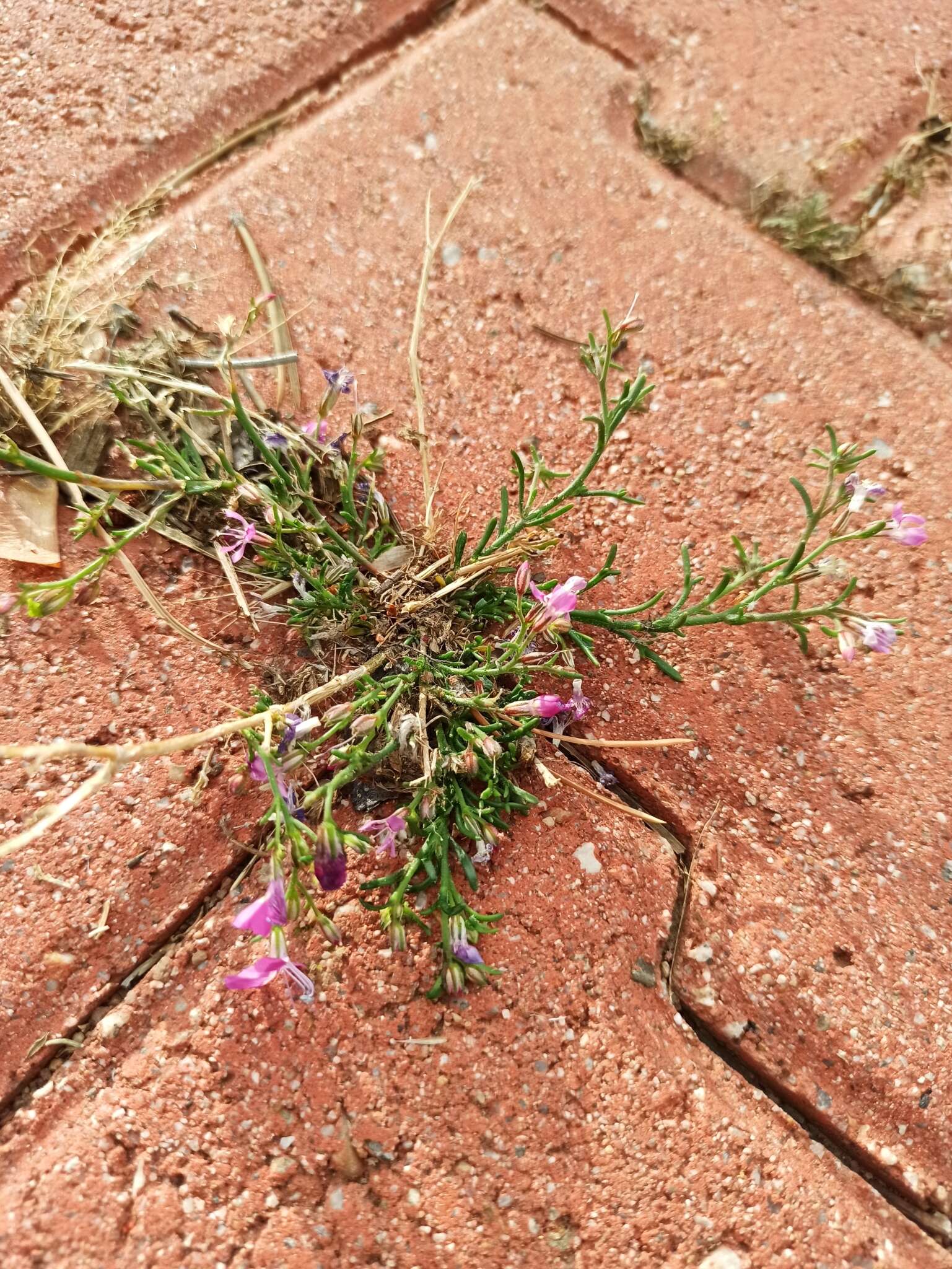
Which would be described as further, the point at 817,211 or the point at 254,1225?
the point at 817,211

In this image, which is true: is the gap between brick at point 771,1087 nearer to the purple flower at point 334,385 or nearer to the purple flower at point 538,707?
the purple flower at point 538,707

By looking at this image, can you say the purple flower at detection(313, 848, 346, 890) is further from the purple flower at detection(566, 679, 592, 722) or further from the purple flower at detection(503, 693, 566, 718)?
the purple flower at detection(566, 679, 592, 722)

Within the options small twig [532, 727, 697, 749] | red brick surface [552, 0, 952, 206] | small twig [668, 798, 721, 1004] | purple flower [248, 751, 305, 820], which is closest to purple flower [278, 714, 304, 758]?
purple flower [248, 751, 305, 820]

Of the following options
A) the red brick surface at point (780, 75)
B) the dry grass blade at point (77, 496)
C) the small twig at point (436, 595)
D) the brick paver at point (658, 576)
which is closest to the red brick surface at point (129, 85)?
the brick paver at point (658, 576)

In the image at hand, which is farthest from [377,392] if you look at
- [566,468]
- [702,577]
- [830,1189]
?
[830,1189]

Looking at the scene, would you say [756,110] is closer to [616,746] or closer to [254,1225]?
[616,746]

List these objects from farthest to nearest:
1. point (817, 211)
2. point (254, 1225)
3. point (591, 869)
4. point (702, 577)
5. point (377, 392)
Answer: point (817, 211) → point (377, 392) → point (702, 577) → point (591, 869) → point (254, 1225)
